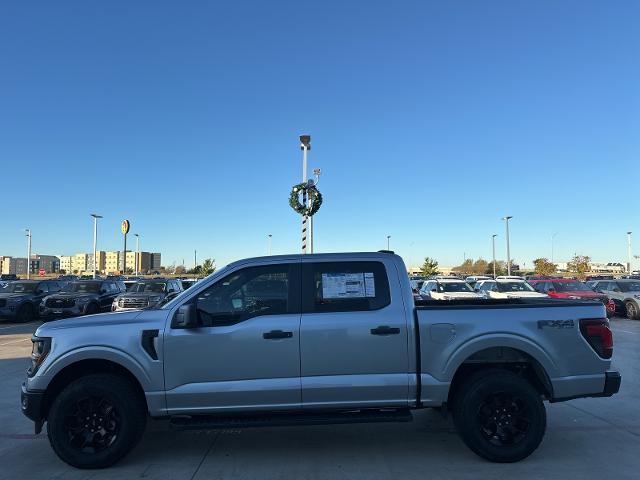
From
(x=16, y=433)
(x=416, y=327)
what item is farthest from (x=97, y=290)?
(x=416, y=327)

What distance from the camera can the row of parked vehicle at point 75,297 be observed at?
16.4 m

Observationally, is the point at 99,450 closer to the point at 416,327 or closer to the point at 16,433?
the point at 16,433

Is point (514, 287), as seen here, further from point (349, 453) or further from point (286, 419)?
point (286, 419)

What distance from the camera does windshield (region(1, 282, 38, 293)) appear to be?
65.4 feet

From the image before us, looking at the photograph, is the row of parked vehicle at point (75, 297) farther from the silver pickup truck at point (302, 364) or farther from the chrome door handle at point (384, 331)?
the chrome door handle at point (384, 331)

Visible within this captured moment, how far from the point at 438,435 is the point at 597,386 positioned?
70.0 inches

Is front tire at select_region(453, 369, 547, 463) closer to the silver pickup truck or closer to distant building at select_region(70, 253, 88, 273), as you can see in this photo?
the silver pickup truck

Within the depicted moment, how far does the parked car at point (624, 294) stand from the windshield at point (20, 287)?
2337cm

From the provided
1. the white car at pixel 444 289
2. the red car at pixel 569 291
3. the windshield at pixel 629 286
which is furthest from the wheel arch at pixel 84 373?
the windshield at pixel 629 286

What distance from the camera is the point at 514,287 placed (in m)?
20.3

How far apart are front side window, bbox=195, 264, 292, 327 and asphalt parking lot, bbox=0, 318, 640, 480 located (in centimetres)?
139

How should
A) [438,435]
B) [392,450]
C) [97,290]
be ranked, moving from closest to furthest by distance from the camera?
[392,450], [438,435], [97,290]

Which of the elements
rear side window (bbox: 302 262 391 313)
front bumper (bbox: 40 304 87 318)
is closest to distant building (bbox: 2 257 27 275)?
front bumper (bbox: 40 304 87 318)

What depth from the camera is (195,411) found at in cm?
486
